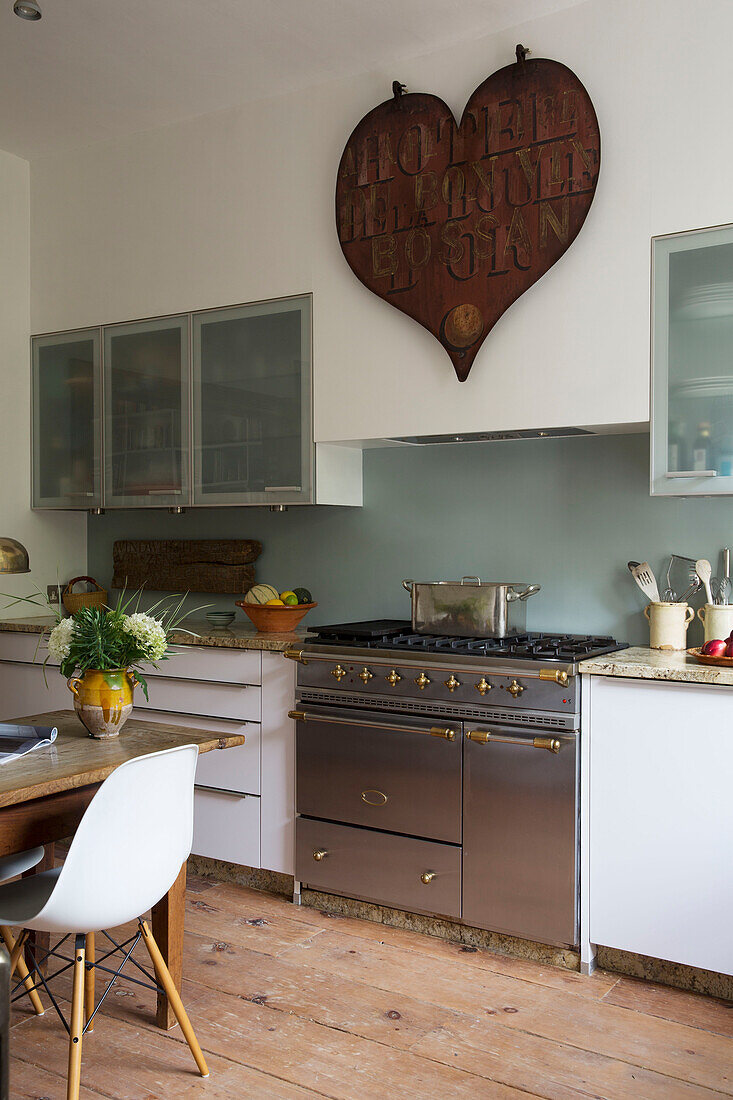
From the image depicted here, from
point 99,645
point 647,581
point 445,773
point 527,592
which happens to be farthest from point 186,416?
point 647,581

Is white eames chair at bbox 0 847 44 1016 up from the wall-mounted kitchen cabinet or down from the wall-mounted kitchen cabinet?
down

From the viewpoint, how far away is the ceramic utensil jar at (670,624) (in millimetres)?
2977

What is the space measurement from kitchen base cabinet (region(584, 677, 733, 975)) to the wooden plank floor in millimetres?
179

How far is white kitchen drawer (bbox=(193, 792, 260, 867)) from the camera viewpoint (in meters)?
3.37

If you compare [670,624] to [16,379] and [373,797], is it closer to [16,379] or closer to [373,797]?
[373,797]

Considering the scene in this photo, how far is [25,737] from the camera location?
7.54ft

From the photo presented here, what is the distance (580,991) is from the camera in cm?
261

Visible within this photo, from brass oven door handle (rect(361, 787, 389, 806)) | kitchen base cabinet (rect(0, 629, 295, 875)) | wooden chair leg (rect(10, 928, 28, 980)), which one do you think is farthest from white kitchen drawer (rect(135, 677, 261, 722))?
wooden chair leg (rect(10, 928, 28, 980))

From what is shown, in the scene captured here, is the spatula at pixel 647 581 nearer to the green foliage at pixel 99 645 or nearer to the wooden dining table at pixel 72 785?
the wooden dining table at pixel 72 785

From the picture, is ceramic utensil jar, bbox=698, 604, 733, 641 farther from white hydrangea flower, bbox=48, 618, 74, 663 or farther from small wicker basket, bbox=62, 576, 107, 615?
small wicker basket, bbox=62, 576, 107, 615

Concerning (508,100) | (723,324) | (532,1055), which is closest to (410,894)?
(532,1055)

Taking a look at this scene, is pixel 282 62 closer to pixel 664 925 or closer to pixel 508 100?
pixel 508 100

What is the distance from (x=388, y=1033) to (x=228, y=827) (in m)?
1.20

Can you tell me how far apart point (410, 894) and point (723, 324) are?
77.4 inches
